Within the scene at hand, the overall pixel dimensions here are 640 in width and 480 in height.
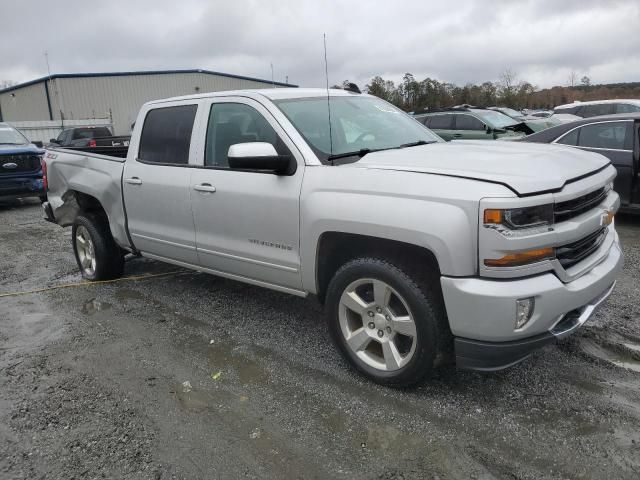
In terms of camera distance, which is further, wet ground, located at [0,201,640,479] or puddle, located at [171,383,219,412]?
puddle, located at [171,383,219,412]

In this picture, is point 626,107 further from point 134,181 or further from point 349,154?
point 134,181

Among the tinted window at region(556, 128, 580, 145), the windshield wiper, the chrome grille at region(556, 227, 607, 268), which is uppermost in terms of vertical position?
the windshield wiper

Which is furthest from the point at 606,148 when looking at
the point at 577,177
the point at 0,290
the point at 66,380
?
the point at 0,290

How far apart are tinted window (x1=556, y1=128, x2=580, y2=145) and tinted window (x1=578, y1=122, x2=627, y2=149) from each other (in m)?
0.07

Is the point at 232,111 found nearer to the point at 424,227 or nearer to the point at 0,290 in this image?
the point at 424,227

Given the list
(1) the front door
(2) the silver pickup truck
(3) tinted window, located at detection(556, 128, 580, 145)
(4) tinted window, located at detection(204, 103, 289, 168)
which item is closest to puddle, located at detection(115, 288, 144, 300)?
(2) the silver pickup truck

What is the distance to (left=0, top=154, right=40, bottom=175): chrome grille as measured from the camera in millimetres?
11711

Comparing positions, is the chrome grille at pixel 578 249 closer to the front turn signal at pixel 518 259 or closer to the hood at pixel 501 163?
the front turn signal at pixel 518 259

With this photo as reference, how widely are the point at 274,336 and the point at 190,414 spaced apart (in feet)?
3.96

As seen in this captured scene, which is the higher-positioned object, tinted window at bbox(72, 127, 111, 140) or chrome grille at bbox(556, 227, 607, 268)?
A: tinted window at bbox(72, 127, 111, 140)

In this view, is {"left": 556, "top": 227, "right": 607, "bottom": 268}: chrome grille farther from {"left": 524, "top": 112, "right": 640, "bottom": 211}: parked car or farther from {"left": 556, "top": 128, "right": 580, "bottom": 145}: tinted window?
{"left": 556, "top": 128, "right": 580, "bottom": 145}: tinted window

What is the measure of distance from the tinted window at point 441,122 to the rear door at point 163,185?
11.3m

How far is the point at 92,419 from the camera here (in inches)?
127

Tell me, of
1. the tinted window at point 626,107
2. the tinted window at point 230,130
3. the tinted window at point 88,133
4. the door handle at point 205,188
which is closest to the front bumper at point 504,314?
the tinted window at point 230,130
